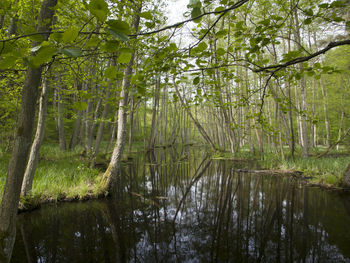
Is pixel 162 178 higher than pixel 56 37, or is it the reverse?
pixel 56 37

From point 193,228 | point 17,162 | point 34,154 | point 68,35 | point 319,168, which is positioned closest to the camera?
point 68,35

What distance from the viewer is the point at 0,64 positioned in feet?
1.99

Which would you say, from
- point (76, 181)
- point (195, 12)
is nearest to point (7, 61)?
point (195, 12)

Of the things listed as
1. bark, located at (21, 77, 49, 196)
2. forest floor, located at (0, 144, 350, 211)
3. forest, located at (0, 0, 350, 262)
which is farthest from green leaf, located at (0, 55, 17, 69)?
forest floor, located at (0, 144, 350, 211)

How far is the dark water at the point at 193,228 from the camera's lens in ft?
9.36

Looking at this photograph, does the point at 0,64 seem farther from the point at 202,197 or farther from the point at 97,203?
the point at 202,197

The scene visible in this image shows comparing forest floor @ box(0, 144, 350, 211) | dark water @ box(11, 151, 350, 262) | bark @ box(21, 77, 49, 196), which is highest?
bark @ box(21, 77, 49, 196)

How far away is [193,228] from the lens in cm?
362

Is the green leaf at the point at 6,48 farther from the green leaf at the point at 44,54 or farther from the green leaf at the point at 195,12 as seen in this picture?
the green leaf at the point at 195,12

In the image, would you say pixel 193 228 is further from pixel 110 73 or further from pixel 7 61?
pixel 7 61

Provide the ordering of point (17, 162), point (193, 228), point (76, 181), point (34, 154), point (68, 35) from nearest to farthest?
point (68, 35) < point (17, 162) < point (193, 228) < point (34, 154) < point (76, 181)

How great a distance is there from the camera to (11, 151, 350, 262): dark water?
285 cm

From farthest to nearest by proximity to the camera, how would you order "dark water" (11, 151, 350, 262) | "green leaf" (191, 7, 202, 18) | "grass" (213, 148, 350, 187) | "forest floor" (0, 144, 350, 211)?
"grass" (213, 148, 350, 187), "forest floor" (0, 144, 350, 211), "dark water" (11, 151, 350, 262), "green leaf" (191, 7, 202, 18)

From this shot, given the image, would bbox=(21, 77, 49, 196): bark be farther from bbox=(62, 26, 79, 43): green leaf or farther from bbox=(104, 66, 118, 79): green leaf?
bbox=(62, 26, 79, 43): green leaf
